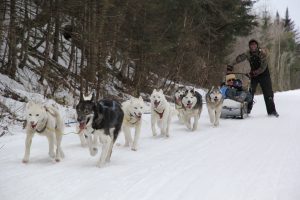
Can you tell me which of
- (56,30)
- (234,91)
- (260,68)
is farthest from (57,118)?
(260,68)

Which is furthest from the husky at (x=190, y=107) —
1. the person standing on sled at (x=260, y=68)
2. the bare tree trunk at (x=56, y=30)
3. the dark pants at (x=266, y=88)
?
the dark pants at (x=266, y=88)

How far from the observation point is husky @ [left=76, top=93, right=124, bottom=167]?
5082mm

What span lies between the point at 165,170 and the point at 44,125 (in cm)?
164

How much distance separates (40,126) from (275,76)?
1657 inches

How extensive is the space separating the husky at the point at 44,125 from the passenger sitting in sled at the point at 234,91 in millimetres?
6004

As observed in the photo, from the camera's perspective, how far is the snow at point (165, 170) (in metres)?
4.09

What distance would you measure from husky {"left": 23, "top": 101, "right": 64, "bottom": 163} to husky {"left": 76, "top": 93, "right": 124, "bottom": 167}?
45 centimetres

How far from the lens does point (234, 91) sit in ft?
35.7

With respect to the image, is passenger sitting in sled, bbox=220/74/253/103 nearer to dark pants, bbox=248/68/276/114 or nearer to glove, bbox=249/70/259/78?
dark pants, bbox=248/68/276/114

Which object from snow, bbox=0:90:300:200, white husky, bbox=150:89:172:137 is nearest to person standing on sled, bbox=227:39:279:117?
snow, bbox=0:90:300:200

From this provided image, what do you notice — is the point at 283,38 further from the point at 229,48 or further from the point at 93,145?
the point at 93,145

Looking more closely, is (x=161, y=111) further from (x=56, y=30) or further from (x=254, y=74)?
(x=56, y=30)

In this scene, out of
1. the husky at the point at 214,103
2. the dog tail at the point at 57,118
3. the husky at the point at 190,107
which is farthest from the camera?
the husky at the point at 214,103

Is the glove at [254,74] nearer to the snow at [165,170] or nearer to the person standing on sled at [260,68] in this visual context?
the person standing on sled at [260,68]
